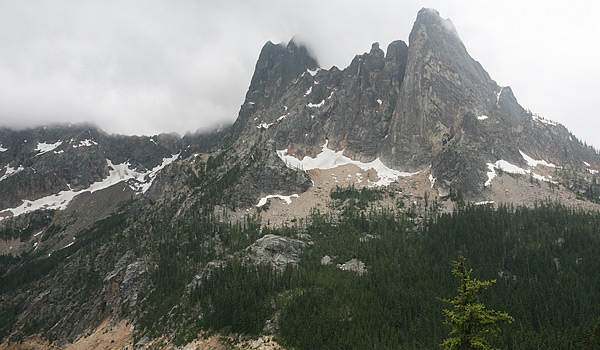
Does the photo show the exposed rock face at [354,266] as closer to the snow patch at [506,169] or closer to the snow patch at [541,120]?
the snow patch at [506,169]

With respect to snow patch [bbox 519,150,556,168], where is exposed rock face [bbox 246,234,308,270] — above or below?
below

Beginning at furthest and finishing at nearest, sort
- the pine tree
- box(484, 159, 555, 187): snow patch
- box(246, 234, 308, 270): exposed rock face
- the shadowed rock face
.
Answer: the shadowed rock face < box(484, 159, 555, 187): snow patch < box(246, 234, 308, 270): exposed rock face < the pine tree

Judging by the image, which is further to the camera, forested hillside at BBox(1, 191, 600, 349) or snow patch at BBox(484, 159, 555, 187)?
→ snow patch at BBox(484, 159, 555, 187)

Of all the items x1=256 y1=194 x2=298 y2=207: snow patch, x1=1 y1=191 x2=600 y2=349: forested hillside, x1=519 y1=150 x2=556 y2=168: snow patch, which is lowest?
x1=1 y1=191 x2=600 y2=349: forested hillside

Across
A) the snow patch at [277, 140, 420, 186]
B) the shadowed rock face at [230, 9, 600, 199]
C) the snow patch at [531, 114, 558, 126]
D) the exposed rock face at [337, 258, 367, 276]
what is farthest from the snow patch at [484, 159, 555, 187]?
the exposed rock face at [337, 258, 367, 276]

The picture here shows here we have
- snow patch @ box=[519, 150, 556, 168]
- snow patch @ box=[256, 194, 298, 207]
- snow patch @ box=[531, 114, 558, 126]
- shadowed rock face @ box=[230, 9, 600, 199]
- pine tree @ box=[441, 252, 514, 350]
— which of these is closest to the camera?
pine tree @ box=[441, 252, 514, 350]

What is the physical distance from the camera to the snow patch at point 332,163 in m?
166

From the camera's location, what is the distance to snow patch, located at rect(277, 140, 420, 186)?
166 meters

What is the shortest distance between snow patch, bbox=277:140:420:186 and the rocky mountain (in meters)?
0.88

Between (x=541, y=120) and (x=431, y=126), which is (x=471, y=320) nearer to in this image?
(x=431, y=126)

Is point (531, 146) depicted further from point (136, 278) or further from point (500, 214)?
point (136, 278)

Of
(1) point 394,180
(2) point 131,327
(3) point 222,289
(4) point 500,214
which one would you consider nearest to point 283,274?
(3) point 222,289

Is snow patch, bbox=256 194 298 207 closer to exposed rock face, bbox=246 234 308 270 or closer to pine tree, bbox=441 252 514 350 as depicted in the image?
exposed rock face, bbox=246 234 308 270

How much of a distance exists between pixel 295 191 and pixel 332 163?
33.9 metres
